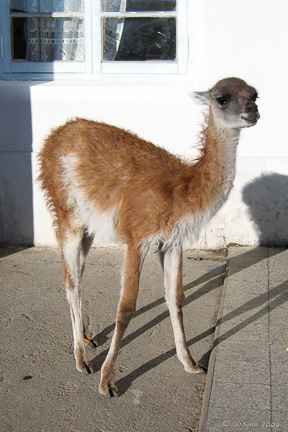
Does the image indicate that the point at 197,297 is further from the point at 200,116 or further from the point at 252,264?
the point at 200,116

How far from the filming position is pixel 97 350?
4.27 metres

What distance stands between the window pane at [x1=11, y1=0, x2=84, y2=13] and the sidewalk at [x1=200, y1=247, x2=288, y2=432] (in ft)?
10.8

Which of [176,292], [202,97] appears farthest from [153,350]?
[202,97]

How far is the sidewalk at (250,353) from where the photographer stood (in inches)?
126

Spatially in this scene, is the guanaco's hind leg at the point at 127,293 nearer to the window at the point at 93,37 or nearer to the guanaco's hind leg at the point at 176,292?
the guanaco's hind leg at the point at 176,292

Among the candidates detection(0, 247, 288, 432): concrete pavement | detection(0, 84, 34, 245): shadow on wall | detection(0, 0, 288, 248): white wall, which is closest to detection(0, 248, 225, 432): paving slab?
detection(0, 247, 288, 432): concrete pavement

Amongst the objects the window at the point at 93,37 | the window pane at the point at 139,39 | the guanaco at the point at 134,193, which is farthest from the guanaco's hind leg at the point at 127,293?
the window pane at the point at 139,39

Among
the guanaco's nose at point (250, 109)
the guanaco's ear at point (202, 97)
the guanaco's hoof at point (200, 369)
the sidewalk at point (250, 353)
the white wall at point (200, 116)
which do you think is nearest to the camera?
the sidewalk at point (250, 353)

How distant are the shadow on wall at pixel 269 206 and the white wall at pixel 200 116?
0.01 meters

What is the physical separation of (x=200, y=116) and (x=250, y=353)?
2.98 metres

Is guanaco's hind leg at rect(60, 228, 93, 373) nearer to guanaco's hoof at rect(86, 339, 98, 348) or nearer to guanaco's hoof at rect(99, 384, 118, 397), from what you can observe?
guanaco's hoof at rect(86, 339, 98, 348)

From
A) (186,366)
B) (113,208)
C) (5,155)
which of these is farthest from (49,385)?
(5,155)

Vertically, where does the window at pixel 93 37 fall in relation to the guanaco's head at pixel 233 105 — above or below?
above

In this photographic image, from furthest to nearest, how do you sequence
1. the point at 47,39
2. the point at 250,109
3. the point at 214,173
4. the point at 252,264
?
the point at 47,39
the point at 252,264
the point at 214,173
the point at 250,109
